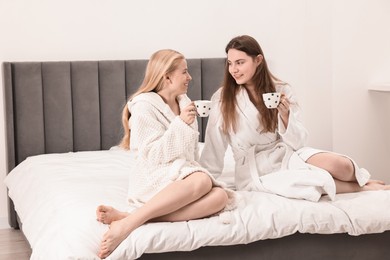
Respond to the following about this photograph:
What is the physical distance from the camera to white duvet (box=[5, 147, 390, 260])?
8.25ft

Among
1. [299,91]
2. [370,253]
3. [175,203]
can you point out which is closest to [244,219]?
[175,203]

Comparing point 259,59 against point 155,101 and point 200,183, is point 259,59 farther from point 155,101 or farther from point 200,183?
point 200,183

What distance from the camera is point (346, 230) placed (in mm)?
2744

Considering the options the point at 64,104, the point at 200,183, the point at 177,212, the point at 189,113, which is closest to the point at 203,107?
the point at 189,113

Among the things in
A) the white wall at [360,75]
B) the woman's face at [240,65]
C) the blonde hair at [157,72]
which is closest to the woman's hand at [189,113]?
the blonde hair at [157,72]

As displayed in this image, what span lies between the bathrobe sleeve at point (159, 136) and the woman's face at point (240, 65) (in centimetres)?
38

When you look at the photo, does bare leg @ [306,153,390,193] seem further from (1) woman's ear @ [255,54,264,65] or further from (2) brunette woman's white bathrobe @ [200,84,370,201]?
(1) woman's ear @ [255,54,264,65]

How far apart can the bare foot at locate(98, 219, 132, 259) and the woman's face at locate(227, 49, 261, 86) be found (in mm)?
921

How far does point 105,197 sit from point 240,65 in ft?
2.56

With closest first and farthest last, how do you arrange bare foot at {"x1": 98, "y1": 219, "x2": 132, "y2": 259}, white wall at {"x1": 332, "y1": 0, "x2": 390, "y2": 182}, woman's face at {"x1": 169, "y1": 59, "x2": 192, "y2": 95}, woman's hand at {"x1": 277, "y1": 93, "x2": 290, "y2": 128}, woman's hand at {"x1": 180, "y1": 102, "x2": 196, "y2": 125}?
1. bare foot at {"x1": 98, "y1": 219, "x2": 132, "y2": 259}
2. woman's hand at {"x1": 180, "y1": 102, "x2": 196, "y2": 125}
3. woman's hand at {"x1": 277, "y1": 93, "x2": 290, "y2": 128}
4. woman's face at {"x1": 169, "y1": 59, "x2": 192, "y2": 95}
5. white wall at {"x1": 332, "y1": 0, "x2": 390, "y2": 182}

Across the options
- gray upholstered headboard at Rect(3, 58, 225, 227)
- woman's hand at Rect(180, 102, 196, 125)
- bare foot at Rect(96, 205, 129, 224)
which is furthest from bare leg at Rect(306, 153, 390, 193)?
gray upholstered headboard at Rect(3, 58, 225, 227)

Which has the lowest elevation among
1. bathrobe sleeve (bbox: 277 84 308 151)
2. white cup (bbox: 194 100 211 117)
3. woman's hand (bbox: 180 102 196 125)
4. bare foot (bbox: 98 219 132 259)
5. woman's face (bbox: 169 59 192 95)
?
bare foot (bbox: 98 219 132 259)

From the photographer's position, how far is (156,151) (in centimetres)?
282

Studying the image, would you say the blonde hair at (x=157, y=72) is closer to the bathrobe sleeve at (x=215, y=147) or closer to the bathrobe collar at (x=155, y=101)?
the bathrobe collar at (x=155, y=101)
